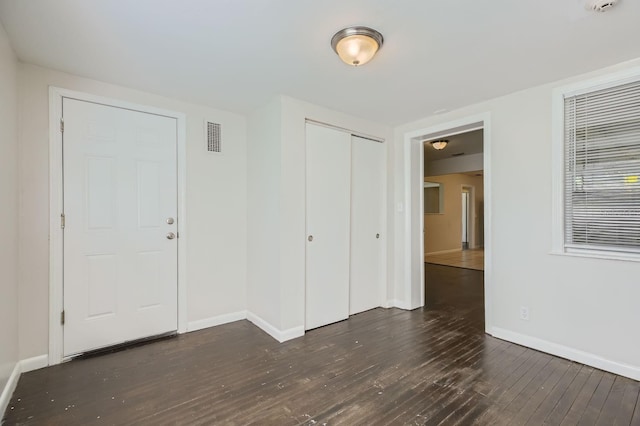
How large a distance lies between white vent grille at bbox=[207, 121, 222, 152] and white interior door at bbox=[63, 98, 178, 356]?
0.35 m

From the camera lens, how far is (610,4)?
63.1 inches

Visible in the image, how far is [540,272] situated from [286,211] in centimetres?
236

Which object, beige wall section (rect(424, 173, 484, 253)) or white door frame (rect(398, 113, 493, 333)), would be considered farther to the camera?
beige wall section (rect(424, 173, 484, 253))

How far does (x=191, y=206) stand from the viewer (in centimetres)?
309

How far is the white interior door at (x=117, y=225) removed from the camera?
2.50 metres

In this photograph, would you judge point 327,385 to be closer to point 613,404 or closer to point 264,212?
point 264,212

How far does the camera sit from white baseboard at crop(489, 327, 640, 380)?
221 centimetres

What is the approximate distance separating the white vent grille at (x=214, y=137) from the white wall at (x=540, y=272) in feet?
8.63

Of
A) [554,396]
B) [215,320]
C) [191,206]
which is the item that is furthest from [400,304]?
[191,206]

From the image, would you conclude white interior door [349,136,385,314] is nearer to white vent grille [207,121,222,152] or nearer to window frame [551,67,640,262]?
white vent grille [207,121,222,152]

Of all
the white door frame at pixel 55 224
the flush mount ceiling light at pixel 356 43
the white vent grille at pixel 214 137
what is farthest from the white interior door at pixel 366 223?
the white door frame at pixel 55 224

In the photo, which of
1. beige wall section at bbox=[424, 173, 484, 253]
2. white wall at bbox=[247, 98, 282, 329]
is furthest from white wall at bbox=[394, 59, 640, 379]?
beige wall section at bbox=[424, 173, 484, 253]

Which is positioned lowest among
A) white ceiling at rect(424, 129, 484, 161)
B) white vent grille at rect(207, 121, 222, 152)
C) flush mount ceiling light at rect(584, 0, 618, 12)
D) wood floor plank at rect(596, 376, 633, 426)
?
wood floor plank at rect(596, 376, 633, 426)

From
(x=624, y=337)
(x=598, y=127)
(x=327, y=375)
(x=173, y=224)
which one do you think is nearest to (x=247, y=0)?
(x=173, y=224)
